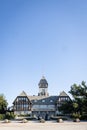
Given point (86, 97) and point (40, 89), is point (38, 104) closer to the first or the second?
point (40, 89)

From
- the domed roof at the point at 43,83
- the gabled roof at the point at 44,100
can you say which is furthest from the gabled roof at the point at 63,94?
the domed roof at the point at 43,83

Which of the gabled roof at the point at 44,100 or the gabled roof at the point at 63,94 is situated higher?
the gabled roof at the point at 63,94

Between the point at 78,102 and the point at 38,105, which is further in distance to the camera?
the point at 38,105

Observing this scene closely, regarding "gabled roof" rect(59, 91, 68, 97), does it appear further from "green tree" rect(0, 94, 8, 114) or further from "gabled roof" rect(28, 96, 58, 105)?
"green tree" rect(0, 94, 8, 114)

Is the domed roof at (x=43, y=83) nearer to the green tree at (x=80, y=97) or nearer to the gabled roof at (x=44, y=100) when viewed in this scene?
the gabled roof at (x=44, y=100)

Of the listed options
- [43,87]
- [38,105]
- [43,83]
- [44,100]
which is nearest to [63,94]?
[44,100]

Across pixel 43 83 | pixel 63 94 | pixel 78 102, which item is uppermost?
pixel 43 83

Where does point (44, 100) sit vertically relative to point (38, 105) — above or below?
above

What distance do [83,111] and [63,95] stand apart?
29.2 metres

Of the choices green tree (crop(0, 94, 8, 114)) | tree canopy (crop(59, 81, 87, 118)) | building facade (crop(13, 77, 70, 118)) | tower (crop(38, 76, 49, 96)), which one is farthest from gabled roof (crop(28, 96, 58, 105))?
tree canopy (crop(59, 81, 87, 118))

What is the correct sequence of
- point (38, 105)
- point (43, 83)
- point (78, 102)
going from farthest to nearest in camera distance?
point (43, 83) → point (38, 105) → point (78, 102)

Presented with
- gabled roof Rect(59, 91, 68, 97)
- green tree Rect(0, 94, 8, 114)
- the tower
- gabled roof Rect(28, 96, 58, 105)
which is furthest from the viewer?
the tower

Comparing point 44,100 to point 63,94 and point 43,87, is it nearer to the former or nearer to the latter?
point 63,94

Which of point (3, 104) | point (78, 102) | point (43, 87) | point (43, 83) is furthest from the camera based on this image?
point (43, 83)
